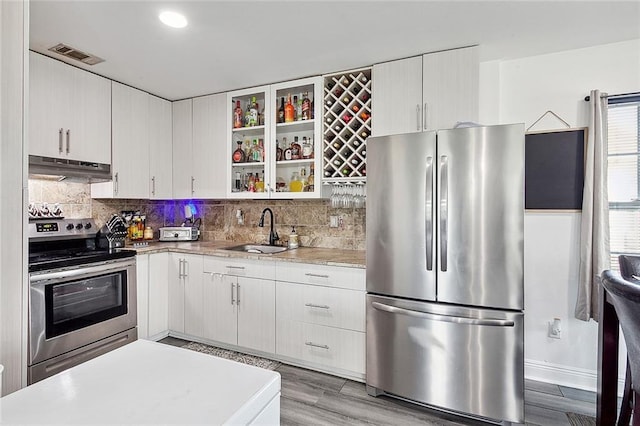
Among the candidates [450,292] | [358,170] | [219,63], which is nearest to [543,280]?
[450,292]

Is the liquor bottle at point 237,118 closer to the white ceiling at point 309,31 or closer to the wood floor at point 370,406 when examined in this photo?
the white ceiling at point 309,31

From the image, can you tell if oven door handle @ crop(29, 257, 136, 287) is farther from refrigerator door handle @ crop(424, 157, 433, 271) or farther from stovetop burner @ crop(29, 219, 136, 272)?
refrigerator door handle @ crop(424, 157, 433, 271)

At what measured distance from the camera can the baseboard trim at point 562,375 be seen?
2.36 m

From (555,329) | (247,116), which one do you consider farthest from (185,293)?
(555,329)

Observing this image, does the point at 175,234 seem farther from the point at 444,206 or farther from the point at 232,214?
the point at 444,206

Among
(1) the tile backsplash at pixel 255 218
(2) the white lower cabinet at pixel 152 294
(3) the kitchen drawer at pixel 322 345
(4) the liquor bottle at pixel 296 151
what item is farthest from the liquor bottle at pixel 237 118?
(3) the kitchen drawer at pixel 322 345

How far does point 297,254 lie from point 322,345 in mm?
730

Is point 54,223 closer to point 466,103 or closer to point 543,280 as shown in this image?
point 466,103

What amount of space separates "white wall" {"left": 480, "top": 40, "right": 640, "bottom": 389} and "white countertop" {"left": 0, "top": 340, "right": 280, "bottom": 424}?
240 cm

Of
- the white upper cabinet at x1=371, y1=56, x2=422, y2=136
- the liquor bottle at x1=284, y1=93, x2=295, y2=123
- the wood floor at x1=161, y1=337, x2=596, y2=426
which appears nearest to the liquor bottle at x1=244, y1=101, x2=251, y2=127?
the liquor bottle at x1=284, y1=93, x2=295, y2=123

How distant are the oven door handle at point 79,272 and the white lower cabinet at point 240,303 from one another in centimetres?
65

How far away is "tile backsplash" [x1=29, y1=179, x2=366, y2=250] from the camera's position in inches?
118

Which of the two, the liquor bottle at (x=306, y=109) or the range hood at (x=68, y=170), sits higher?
the liquor bottle at (x=306, y=109)

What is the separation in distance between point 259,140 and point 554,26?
2422mm
